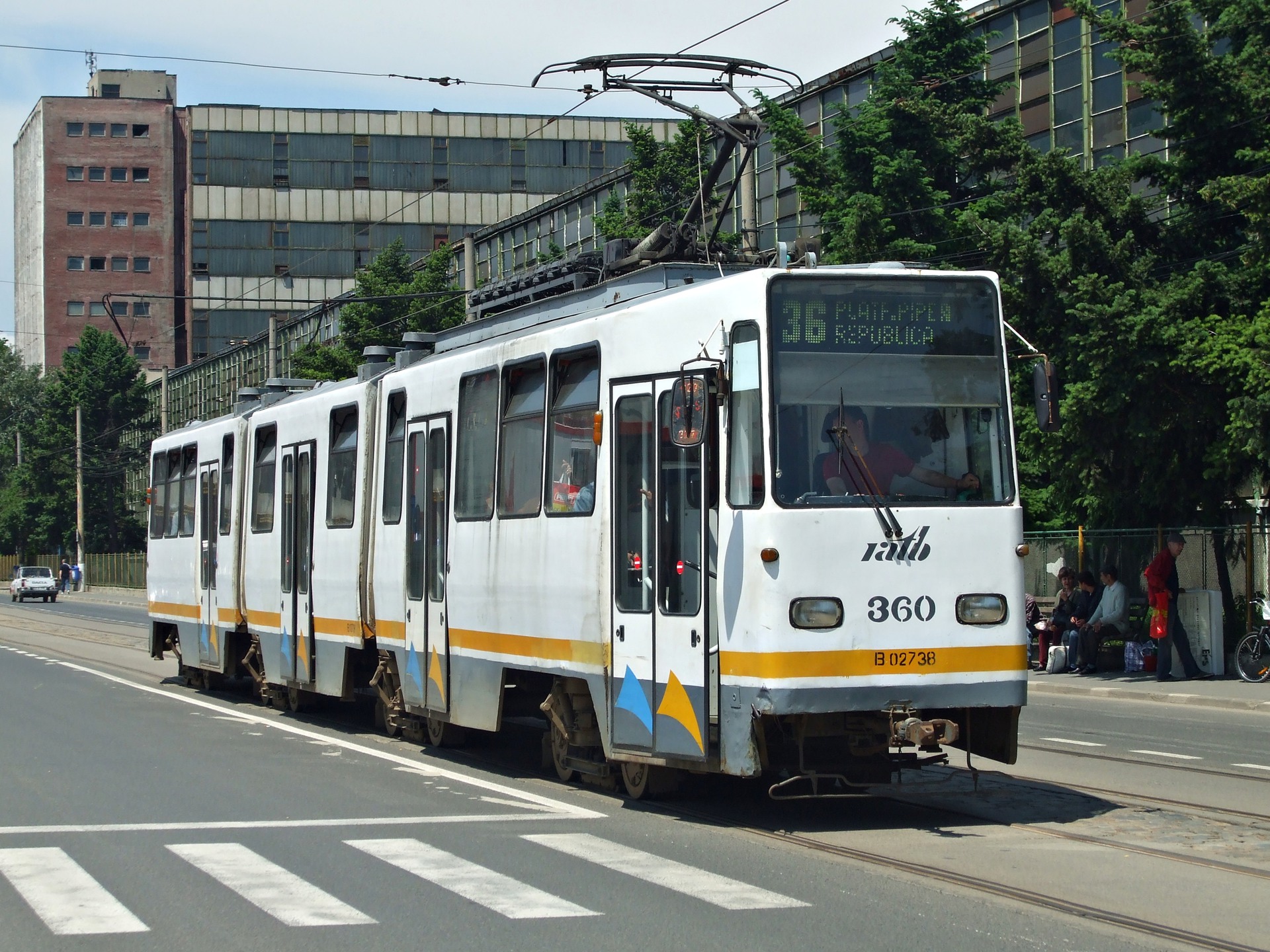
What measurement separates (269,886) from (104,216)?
11476cm

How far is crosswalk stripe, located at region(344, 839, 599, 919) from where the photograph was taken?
298 inches

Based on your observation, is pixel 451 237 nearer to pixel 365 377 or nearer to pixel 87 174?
pixel 87 174

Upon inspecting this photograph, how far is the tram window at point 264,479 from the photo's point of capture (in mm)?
18922

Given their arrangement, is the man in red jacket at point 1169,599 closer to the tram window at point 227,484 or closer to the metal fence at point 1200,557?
the metal fence at point 1200,557

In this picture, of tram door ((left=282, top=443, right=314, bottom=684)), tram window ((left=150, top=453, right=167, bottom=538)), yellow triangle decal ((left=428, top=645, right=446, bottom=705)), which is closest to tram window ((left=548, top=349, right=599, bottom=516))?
yellow triangle decal ((left=428, top=645, right=446, bottom=705))

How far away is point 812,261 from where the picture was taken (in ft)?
34.4

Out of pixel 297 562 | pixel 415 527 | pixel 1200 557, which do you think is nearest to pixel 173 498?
pixel 297 562

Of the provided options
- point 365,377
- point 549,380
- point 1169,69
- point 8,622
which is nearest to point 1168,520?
point 1169,69

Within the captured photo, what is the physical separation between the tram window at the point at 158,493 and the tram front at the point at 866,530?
15.7 m

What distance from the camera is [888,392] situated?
9.85 metres

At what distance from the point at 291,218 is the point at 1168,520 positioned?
7571 cm

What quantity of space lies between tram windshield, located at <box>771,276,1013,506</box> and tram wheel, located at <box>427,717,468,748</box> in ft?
19.3

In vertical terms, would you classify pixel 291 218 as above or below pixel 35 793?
above

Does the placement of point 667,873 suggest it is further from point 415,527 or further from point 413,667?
point 415,527
